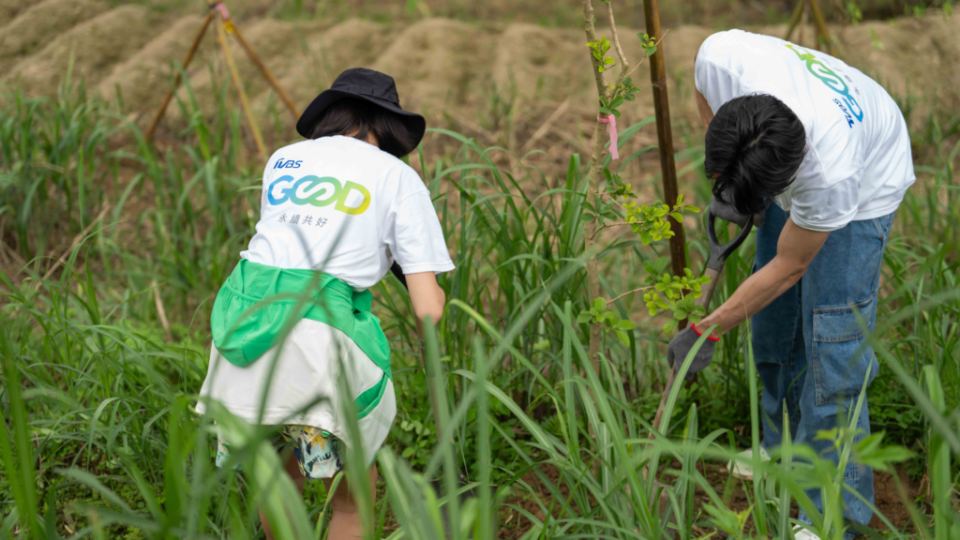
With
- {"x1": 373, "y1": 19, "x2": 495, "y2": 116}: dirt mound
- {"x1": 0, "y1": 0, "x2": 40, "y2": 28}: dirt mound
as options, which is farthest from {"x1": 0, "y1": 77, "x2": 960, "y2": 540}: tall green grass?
{"x1": 0, "y1": 0, "x2": 40, "y2": 28}: dirt mound

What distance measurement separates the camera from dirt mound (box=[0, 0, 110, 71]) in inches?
193

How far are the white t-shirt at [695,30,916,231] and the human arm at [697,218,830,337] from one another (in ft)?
0.13

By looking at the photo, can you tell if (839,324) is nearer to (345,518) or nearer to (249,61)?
(345,518)

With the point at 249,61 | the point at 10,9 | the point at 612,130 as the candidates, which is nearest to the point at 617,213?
the point at 612,130

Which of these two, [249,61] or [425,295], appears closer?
[425,295]

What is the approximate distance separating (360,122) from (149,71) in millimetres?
3765

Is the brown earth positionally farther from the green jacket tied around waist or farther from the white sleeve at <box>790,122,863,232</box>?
the green jacket tied around waist

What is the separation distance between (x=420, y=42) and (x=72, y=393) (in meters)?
4.05

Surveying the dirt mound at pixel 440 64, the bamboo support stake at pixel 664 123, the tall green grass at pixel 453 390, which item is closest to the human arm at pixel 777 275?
the tall green grass at pixel 453 390

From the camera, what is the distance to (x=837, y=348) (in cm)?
177

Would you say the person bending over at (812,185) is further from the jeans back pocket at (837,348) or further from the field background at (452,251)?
the field background at (452,251)

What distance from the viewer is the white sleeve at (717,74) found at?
5.66ft

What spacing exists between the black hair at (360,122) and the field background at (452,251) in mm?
301

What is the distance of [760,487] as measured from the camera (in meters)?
1.23
